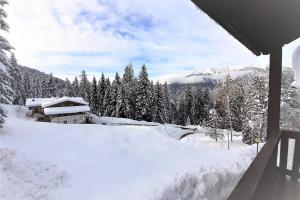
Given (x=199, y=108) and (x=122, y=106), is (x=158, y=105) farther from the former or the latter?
(x=199, y=108)

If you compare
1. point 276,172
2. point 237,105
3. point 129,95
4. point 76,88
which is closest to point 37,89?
point 76,88

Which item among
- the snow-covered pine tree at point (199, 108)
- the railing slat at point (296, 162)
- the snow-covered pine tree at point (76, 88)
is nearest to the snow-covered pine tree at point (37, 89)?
the snow-covered pine tree at point (76, 88)

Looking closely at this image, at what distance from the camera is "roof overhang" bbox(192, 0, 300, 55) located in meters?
2.60

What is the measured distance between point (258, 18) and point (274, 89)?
6.27ft

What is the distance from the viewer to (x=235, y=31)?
141 inches

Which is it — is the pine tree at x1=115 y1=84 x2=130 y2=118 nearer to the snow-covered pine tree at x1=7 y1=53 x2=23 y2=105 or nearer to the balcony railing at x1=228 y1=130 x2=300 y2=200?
the snow-covered pine tree at x1=7 y1=53 x2=23 y2=105

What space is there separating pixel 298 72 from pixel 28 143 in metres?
13.0

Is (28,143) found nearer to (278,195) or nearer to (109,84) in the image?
(278,195)

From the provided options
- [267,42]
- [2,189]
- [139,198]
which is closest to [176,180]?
[139,198]

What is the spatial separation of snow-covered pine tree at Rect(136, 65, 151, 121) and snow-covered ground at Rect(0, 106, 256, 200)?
23.9 meters

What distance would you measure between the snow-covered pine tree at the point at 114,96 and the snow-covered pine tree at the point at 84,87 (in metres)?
12.4

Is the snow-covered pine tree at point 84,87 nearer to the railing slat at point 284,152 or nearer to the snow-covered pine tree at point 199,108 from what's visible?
the snow-covered pine tree at point 199,108

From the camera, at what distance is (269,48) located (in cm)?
454

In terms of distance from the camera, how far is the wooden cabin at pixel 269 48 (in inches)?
77.2
